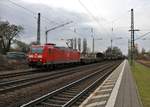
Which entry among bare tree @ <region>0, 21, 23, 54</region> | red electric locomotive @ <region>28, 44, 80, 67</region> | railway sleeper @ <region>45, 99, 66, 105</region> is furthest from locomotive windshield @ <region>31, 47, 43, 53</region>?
bare tree @ <region>0, 21, 23, 54</region>

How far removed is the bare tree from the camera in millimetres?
82750

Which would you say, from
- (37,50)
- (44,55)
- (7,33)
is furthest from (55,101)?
(7,33)

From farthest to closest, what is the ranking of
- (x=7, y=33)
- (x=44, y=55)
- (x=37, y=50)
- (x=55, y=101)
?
1. (x=7, y=33)
2. (x=37, y=50)
3. (x=44, y=55)
4. (x=55, y=101)

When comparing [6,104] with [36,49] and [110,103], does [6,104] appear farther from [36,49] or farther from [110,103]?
[36,49]

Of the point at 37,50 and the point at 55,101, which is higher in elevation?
the point at 37,50

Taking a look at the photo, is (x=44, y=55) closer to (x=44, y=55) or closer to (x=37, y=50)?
A: (x=44, y=55)

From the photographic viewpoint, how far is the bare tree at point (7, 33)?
82.8m

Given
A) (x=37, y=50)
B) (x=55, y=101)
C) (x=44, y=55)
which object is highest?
(x=37, y=50)

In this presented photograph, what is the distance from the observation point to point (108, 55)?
119 metres

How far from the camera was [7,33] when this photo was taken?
84.8 m

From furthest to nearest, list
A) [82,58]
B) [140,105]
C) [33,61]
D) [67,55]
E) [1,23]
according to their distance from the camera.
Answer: [1,23] → [82,58] → [67,55] → [33,61] → [140,105]

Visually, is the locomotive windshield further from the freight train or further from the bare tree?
the bare tree

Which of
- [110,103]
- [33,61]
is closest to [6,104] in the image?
[110,103]

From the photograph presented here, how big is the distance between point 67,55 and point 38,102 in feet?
125
